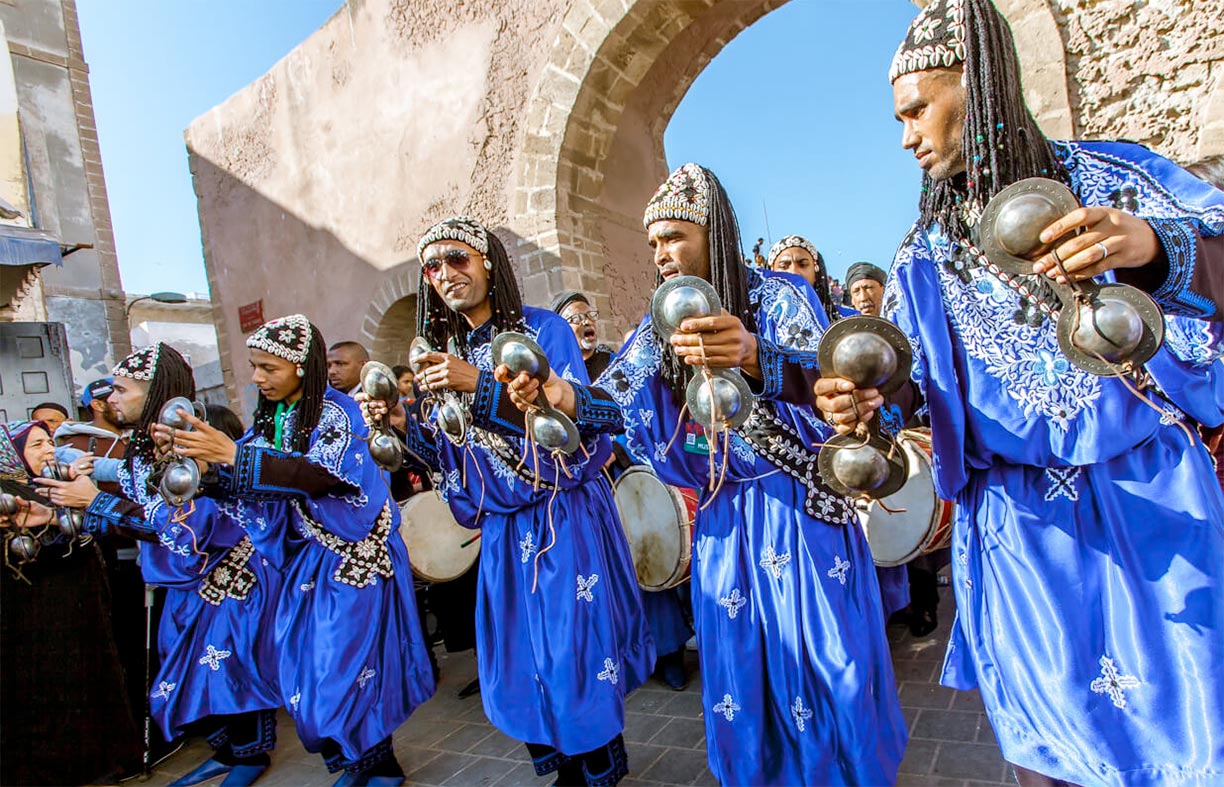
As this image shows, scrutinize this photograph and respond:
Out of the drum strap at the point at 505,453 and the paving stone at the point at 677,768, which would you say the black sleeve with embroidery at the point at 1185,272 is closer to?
the drum strap at the point at 505,453

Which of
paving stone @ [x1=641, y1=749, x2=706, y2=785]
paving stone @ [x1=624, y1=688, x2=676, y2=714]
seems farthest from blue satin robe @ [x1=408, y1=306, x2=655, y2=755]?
paving stone @ [x1=624, y1=688, x2=676, y2=714]

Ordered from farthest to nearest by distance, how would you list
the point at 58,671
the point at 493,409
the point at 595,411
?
1. the point at 58,671
2. the point at 493,409
3. the point at 595,411

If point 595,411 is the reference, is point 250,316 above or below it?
above

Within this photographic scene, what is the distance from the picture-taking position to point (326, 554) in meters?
3.44

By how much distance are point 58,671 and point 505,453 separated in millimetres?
2965

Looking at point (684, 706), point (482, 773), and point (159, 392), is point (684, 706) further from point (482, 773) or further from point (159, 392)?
point (159, 392)

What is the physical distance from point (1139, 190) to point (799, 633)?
1.48 metres

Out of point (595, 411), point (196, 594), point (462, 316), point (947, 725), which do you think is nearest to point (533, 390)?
point (595, 411)

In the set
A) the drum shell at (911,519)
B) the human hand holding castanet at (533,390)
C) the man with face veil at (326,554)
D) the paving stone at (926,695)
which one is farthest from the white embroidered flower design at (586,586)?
the paving stone at (926,695)

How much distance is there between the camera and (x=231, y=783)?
12.2 feet

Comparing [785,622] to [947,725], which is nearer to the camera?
[785,622]

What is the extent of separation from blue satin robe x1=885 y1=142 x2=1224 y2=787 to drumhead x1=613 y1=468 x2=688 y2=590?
2.21 metres

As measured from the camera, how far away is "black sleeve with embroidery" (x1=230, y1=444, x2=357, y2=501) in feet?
10.2

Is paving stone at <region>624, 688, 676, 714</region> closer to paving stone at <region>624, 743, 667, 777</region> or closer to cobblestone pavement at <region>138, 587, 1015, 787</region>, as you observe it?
cobblestone pavement at <region>138, 587, 1015, 787</region>
